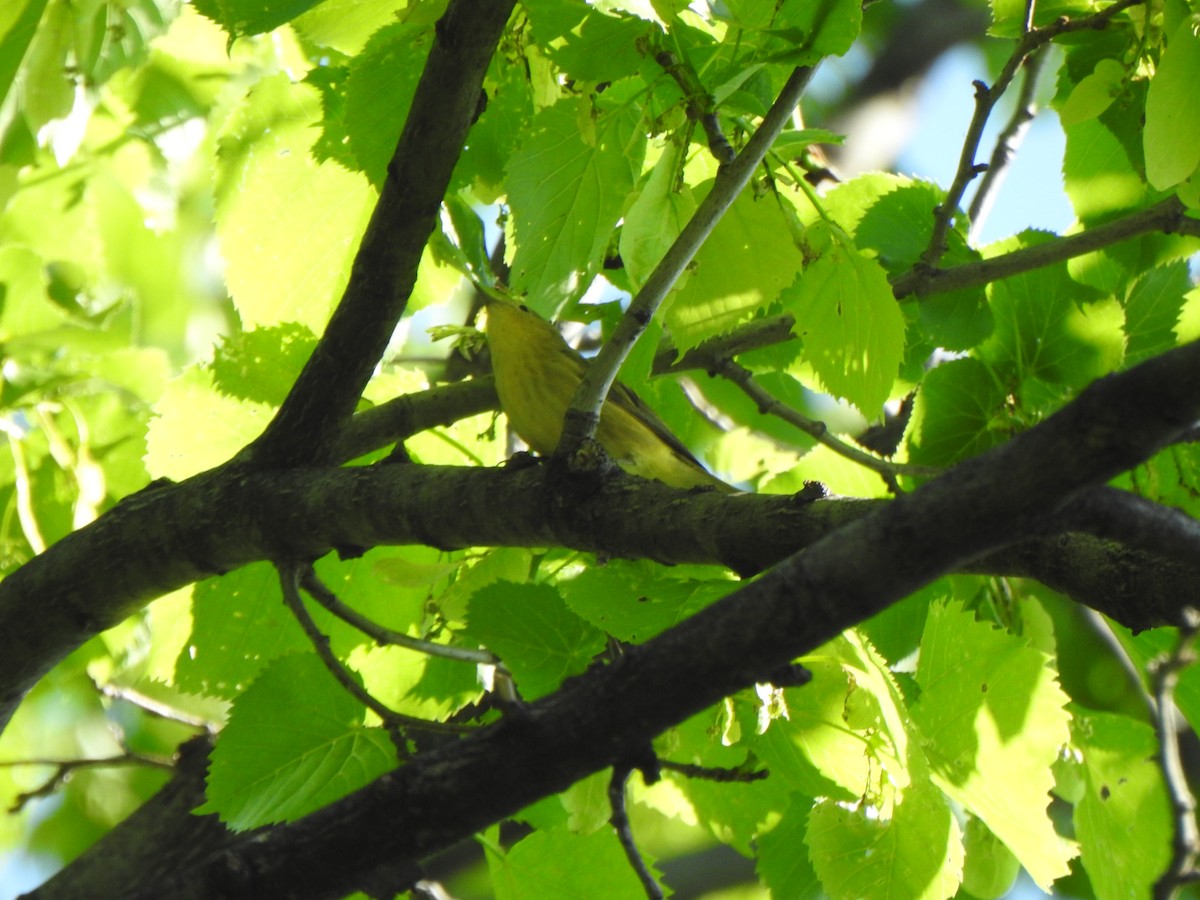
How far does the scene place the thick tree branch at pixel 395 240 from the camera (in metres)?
1.74

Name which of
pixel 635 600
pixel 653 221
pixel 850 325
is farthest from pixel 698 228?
pixel 635 600

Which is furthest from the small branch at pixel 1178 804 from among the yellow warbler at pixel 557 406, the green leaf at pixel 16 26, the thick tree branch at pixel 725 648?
the green leaf at pixel 16 26

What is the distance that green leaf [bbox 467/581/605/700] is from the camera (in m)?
2.05

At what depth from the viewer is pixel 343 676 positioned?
189cm

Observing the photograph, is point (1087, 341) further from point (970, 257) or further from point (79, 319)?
point (79, 319)

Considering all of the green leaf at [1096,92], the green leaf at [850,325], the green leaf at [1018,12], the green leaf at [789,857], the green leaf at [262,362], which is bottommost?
the green leaf at [789,857]

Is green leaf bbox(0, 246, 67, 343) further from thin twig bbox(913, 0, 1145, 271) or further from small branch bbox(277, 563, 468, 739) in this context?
thin twig bbox(913, 0, 1145, 271)

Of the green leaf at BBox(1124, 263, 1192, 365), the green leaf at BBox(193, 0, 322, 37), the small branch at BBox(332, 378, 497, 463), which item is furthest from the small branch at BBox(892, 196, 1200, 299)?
the green leaf at BBox(193, 0, 322, 37)

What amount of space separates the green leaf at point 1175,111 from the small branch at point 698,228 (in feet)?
1.76

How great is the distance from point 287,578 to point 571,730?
989 mm

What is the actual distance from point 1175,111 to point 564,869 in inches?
60.2

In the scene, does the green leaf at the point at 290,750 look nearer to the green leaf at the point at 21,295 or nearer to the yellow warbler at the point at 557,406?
the yellow warbler at the point at 557,406

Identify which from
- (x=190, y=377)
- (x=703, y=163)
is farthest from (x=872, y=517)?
(x=190, y=377)

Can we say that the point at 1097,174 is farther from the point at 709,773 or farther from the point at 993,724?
the point at 709,773
